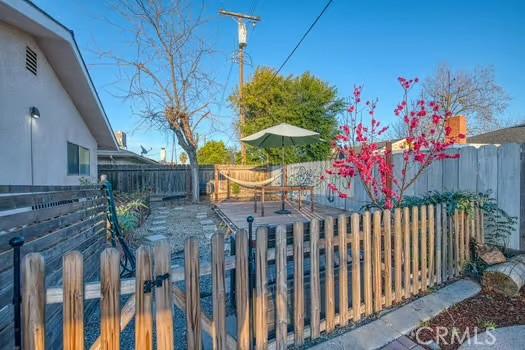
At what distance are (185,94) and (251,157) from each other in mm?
4505

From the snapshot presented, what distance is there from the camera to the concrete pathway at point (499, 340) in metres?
1.78

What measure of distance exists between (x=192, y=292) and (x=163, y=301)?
0.47 feet

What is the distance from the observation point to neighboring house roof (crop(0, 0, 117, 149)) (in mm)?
3604

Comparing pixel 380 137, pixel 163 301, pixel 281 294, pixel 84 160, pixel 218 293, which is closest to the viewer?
pixel 163 301

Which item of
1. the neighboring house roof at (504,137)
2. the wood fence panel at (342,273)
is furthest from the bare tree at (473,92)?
the wood fence panel at (342,273)

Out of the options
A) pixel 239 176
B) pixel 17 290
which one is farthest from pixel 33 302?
pixel 239 176

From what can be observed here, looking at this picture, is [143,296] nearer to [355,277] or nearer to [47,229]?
[47,229]

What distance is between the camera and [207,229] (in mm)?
5293

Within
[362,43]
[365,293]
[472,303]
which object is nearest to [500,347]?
[472,303]

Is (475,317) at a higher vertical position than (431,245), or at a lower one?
lower

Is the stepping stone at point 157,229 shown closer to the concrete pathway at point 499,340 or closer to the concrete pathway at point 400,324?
the concrete pathway at point 400,324

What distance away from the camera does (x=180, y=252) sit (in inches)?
153

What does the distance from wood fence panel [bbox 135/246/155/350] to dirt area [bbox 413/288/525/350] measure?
5.89 ft

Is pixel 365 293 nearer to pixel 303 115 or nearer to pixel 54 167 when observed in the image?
pixel 54 167
